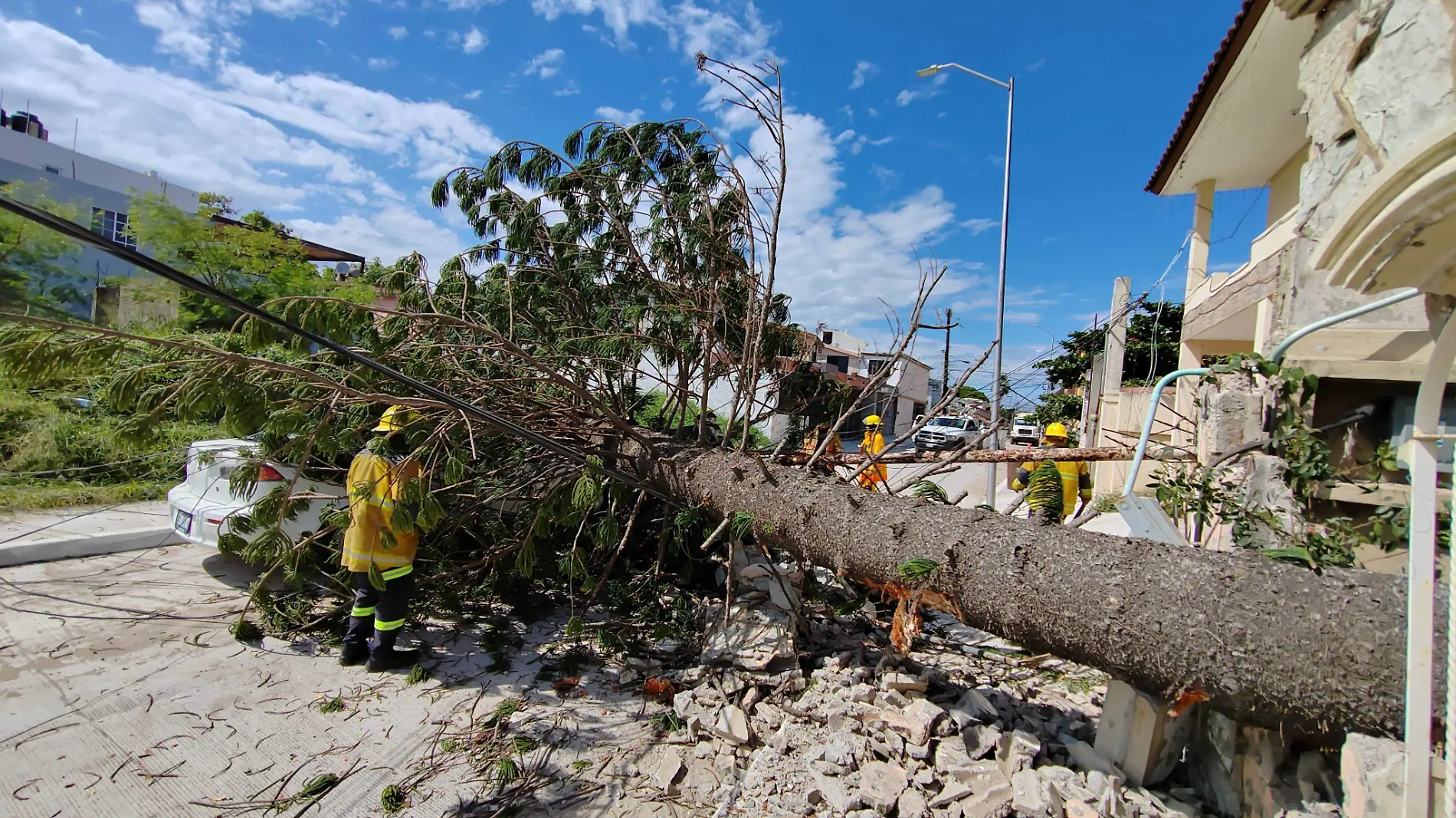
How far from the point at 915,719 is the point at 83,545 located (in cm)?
625

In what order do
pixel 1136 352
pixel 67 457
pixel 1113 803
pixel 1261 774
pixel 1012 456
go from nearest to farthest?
1. pixel 1261 774
2. pixel 1113 803
3. pixel 1012 456
4. pixel 67 457
5. pixel 1136 352

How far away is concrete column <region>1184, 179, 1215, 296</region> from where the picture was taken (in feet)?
27.4

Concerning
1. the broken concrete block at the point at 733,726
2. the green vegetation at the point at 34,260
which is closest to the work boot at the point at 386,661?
the broken concrete block at the point at 733,726

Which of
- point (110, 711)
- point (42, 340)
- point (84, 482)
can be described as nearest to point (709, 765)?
point (110, 711)

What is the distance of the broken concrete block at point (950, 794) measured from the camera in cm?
228

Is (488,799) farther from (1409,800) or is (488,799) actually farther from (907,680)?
(1409,800)

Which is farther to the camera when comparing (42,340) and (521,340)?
(521,340)

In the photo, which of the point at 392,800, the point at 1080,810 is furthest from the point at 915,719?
the point at 392,800

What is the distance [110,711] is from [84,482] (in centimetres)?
582

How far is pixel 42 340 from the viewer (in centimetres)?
264

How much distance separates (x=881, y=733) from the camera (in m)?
2.65

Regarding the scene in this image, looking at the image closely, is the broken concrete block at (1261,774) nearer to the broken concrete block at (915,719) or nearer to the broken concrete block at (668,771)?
the broken concrete block at (915,719)

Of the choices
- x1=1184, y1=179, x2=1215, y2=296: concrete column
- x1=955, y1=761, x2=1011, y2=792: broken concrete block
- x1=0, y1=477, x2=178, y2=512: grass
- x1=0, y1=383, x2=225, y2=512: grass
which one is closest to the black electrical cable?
x1=955, y1=761, x2=1011, y2=792: broken concrete block

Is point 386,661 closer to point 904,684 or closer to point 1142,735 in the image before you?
point 904,684
